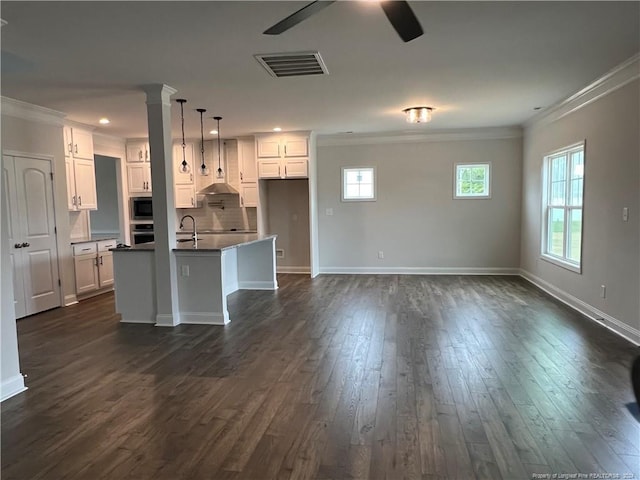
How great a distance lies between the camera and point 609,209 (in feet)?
14.0

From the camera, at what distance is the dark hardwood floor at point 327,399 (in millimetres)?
2148

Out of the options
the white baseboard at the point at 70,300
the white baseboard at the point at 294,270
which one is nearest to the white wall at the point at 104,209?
the white baseboard at the point at 70,300

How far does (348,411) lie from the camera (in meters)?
2.66

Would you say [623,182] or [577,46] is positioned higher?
[577,46]

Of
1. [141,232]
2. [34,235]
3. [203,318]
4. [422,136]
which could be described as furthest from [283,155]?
[34,235]

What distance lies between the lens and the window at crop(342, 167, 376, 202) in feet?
25.5

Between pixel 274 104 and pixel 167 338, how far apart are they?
2.97 meters

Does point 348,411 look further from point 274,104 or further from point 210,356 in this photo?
point 274,104

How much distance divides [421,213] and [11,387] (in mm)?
6312

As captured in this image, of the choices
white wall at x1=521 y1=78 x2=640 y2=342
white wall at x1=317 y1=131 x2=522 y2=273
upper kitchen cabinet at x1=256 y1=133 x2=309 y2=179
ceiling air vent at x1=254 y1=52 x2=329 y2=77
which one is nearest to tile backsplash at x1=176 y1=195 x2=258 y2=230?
upper kitchen cabinet at x1=256 y1=133 x2=309 y2=179

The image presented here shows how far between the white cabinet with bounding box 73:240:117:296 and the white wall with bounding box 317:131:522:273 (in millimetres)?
3629

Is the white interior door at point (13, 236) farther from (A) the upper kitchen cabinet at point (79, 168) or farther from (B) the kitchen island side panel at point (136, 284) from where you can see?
(B) the kitchen island side panel at point (136, 284)

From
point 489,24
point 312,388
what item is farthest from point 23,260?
point 489,24

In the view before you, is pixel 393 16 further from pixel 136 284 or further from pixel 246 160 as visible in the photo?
pixel 246 160
